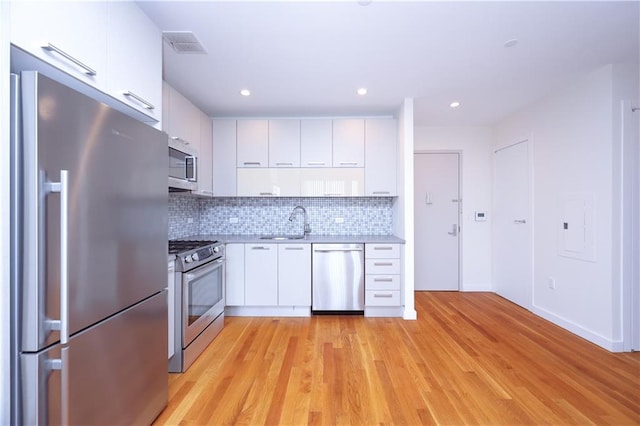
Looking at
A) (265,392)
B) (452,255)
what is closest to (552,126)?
(452,255)

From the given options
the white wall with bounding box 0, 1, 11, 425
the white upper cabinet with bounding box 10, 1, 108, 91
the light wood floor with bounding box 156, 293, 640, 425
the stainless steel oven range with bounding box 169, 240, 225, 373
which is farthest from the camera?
the stainless steel oven range with bounding box 169, 240, 225, 373

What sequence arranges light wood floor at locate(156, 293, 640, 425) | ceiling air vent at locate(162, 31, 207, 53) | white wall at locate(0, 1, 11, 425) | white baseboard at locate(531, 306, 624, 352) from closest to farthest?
white wall at locate(0, 1, 11, 425) < light wood floor at locate(156, 293, 640, 425) < ceiling air vent at locate(162, 31, 207, 53) < white baseboard at locate(531, 306, 624, 352)

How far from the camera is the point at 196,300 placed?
2.46 m

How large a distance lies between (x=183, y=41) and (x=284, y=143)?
172 centimetres

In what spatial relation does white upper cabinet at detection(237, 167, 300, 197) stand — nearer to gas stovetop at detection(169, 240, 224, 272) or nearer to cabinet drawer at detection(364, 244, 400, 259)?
gas stovetop at detection(169, 240, 224, 272)

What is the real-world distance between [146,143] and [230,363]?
5.94ft

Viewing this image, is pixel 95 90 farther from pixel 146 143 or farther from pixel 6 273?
pixel 6 273

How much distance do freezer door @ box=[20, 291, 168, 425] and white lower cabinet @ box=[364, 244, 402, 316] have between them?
2241 millimetres

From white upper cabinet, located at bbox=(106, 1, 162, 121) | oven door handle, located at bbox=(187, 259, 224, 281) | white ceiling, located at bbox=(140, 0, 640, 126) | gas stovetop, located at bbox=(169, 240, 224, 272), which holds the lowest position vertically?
oven door handle, located at bbox=(187, 259, 224, 281)

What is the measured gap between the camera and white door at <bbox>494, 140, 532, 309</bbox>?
3.60m

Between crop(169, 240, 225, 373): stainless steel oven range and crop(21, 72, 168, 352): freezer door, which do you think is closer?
crop(21, 72, 168, 352): freezer door

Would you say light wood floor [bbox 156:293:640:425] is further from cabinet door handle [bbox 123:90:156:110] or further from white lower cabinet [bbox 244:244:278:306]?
cabinet door handle [bbox 123:90:156:110]

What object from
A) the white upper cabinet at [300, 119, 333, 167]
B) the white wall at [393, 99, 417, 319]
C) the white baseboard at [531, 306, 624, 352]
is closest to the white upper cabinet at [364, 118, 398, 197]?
the white wall at [393, 99, 417, 319]

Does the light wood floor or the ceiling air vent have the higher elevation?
the ceiling air vent
